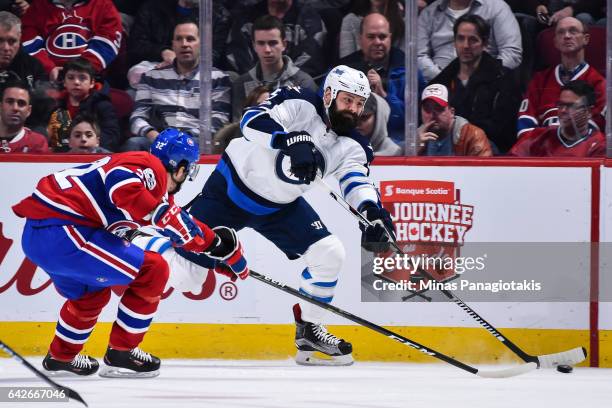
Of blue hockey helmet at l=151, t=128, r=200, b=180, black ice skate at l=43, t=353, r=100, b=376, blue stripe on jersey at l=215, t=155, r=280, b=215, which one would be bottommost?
black ice skate at l=43, t=353, r=100, b=376

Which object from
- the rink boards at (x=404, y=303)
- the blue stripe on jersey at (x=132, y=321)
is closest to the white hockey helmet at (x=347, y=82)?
the rink boards at (x=404, y=303)

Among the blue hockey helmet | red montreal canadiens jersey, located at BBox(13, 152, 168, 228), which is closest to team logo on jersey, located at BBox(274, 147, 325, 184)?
the blue hockey helmet

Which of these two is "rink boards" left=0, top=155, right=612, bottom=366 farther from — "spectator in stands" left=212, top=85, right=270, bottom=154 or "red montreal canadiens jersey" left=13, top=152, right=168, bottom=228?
"red montreal canadiens jersey" left=13, top=152, right=168, bottom=228

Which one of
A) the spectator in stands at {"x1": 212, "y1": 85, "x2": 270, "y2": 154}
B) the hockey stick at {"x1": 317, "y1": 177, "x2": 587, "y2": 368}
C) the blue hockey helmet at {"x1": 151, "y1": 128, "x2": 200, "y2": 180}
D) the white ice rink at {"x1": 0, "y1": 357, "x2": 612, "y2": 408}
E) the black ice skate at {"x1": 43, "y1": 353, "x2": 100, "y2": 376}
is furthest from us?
the spectator in stands at {"x1": 212, "y1": 85, "x2": 270, "y2": 154}

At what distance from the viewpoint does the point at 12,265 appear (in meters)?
5.52

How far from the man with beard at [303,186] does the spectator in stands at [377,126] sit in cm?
31

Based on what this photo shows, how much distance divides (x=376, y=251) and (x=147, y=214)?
1.56 meters

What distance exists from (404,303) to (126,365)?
1.43 m

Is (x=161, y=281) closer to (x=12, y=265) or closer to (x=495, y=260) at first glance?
(x=12, y=265)

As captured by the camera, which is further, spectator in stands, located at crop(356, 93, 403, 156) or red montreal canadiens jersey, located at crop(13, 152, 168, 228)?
spectator in stands, located at crop(356, 93, 403, 156)

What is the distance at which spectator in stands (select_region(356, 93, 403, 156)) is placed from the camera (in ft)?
18.1

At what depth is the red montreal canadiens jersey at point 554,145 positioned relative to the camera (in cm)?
541

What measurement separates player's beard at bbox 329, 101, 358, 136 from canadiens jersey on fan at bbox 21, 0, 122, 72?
1.20 meters

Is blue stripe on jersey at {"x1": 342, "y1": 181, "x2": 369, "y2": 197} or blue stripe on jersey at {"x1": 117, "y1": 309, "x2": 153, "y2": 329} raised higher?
blue stripe on jersey at {"x1": 342, "y1": 181, "x2": 369, "y2": 197}
